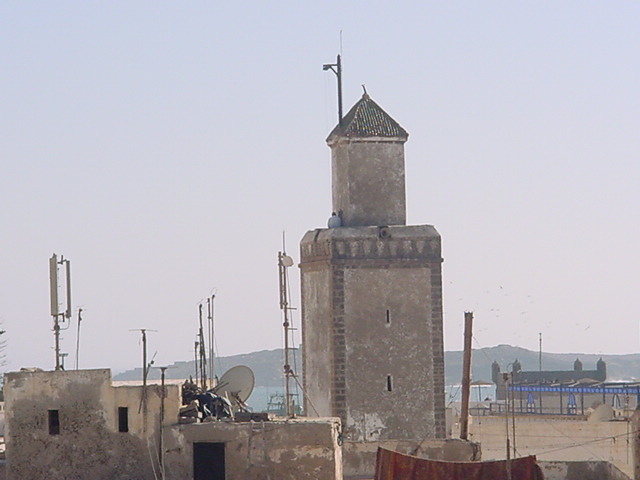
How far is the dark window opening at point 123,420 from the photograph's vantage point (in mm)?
30656

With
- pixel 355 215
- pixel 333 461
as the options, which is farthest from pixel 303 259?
pixel 333 461

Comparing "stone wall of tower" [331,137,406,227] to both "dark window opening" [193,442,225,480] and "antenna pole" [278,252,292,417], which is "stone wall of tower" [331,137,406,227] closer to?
"antenna pole" [278,252,292,417]

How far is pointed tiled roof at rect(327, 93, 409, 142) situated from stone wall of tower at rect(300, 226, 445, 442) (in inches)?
99.3

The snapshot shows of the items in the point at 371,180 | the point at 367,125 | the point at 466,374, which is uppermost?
the point at 367,125

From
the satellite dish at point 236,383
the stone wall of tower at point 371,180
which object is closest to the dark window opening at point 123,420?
the satellite dish at point 236,383

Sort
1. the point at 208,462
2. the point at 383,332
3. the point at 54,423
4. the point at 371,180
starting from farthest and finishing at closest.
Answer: the point at 371,180 → the point at 383,332 → the point at 208,462 → the point at 54,423

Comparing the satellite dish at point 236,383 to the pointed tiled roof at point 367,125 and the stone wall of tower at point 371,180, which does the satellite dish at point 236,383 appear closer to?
the stone wall of tower at point 371,180

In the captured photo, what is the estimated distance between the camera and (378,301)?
141 ft

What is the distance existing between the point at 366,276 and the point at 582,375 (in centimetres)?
6526

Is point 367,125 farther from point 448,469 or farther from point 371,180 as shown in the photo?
point 448,469

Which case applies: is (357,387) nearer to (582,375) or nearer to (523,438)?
(523,438)

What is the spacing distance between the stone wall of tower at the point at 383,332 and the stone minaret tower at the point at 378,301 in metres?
0.03

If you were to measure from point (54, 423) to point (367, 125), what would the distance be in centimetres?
1555

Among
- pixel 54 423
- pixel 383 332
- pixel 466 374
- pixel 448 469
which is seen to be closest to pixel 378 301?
pixel 383 332
